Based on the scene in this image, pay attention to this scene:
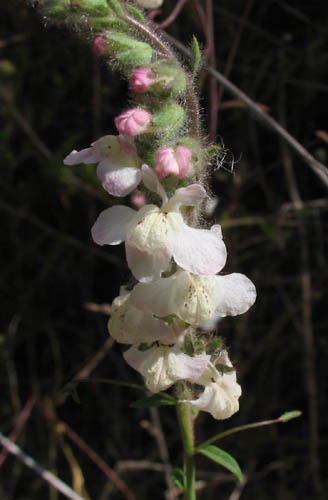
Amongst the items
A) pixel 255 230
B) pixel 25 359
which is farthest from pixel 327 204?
pixel 25 359

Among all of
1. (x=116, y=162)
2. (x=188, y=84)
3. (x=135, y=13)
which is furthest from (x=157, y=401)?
(x=135, y=13)

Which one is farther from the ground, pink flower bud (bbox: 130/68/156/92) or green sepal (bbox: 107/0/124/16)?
green sepal (bbox: 107/0/124/16)

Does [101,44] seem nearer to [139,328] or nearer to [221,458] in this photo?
[139,328]

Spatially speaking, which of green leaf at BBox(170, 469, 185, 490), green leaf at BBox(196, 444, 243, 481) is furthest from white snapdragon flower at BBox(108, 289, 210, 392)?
green leaf at BBox(170, 469, 185, 490)

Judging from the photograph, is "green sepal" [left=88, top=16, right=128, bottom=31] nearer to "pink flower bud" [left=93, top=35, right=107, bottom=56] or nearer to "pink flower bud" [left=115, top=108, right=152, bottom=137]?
"pink flower bud" [left=93, top=35, right=107, bottom=56]

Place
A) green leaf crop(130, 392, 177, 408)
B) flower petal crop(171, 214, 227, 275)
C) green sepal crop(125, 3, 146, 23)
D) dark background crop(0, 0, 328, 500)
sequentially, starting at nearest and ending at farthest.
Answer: flower petal crop(171, 214, 227, 275), green sepal crop(125, 3, 146, 23), green leaf crop(130, 392, 177, 408), dark background crop(0, 0, 328, 500)

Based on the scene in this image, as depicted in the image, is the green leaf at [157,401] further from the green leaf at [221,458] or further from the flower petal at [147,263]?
the flower petal at [147,263]

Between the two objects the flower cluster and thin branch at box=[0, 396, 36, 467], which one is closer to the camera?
the flower cluster

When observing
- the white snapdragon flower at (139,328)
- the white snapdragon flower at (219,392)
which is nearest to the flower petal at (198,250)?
the white snapdragon flower at (139,328)
